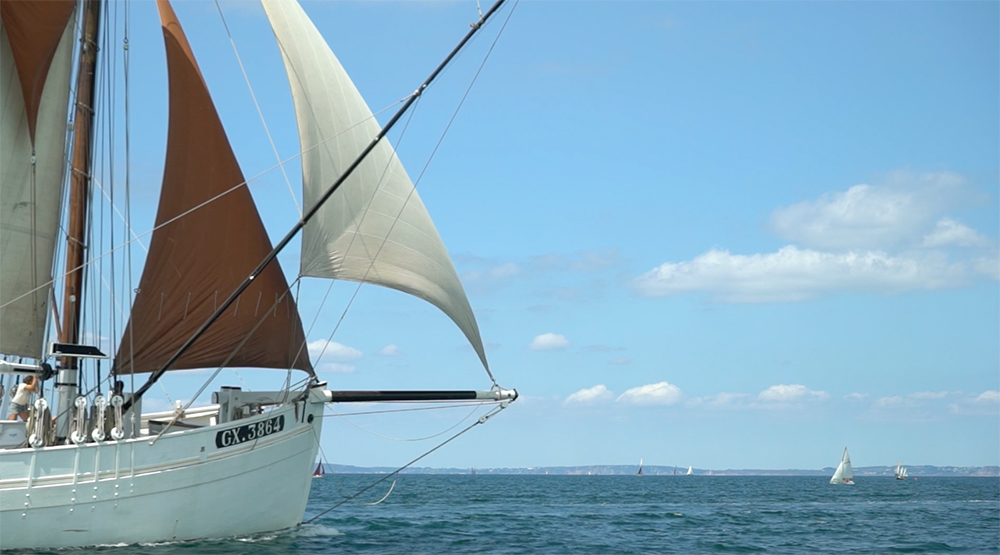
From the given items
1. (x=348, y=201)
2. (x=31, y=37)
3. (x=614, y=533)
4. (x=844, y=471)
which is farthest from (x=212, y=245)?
(x=844, y=471)

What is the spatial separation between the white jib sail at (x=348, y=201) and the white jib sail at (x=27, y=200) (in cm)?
588

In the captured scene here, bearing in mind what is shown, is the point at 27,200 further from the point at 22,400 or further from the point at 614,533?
the point at 614,533

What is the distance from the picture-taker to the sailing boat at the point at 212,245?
25.3 meters

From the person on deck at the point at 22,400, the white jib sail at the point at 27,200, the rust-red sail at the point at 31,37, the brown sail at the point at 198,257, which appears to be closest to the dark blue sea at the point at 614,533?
the person on deck at the point at 22,400

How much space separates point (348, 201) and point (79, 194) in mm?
6602

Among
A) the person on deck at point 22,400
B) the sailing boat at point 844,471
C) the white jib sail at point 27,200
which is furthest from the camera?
the sailing boat at point 844,471

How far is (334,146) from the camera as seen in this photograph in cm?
2625

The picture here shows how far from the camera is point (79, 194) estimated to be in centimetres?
2616

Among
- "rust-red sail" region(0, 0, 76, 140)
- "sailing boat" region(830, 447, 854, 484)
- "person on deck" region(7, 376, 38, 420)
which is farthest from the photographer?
"sailing boat" region(830, 447, 854, 484)

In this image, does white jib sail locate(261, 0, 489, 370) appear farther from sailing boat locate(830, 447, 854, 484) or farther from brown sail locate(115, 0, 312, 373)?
sailing boat locate(830, 447, 854, 484)

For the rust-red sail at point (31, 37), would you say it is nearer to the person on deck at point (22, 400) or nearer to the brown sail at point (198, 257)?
the brown sail at point (198, 257)

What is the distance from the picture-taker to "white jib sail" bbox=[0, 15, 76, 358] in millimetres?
25531

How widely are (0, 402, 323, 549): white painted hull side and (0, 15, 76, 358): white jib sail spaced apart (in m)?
4.22

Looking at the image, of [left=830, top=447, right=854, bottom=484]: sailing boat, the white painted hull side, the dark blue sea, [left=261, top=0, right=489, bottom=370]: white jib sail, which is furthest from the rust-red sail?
[left=830, top=447, right=854, bottom=484]: sailing boat
